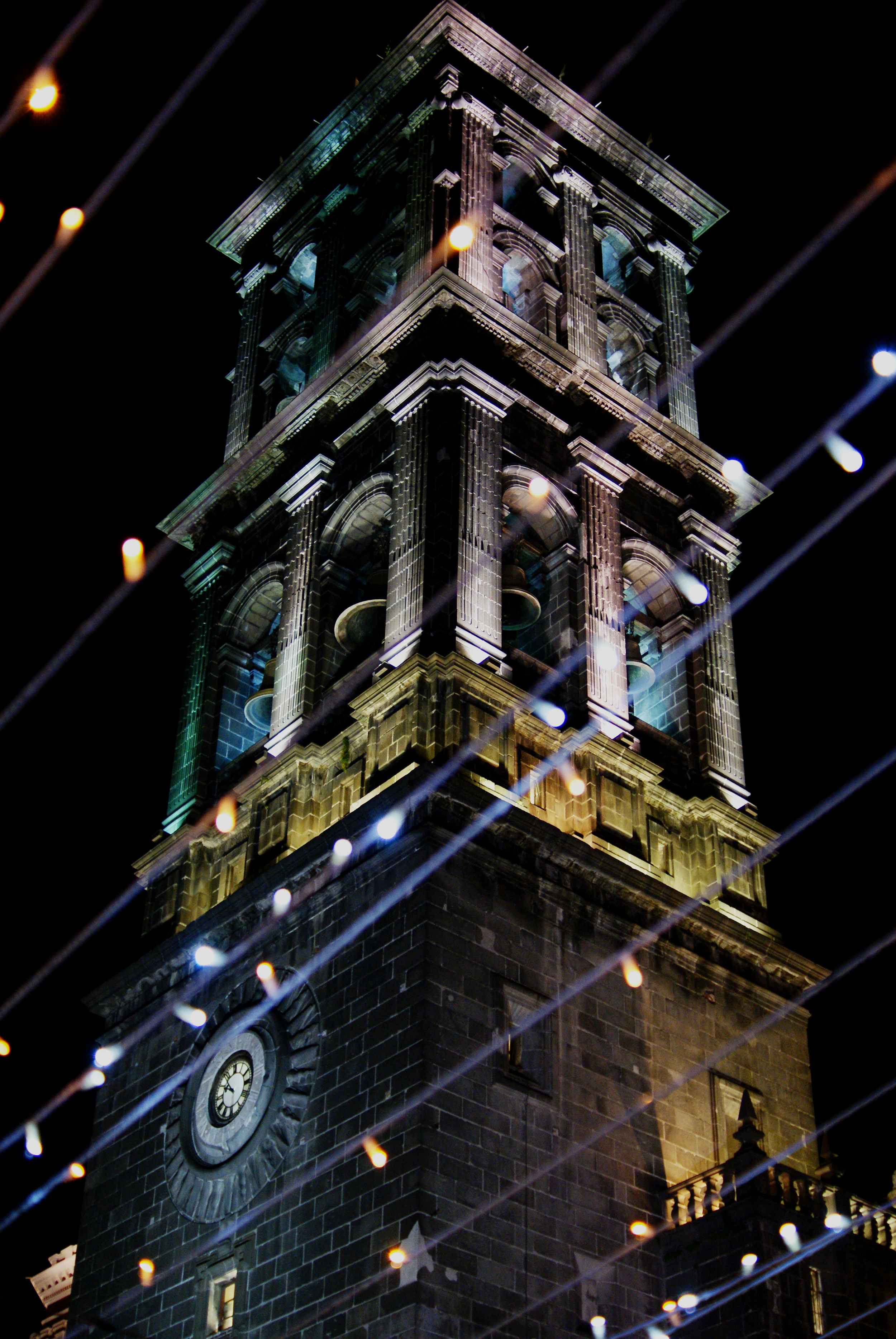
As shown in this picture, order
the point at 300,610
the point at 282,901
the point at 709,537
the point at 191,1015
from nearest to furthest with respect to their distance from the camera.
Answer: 1. the point at 282,901
2. the point at 191,1015
3. the point at 300,610
4. the point at 709,537

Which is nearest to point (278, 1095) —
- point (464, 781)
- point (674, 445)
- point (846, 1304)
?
point (464, 781)

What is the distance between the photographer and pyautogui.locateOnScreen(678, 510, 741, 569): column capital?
4294 centimetres

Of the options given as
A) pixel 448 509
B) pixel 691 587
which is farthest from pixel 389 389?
pixel 691 587

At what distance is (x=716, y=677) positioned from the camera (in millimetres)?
40625

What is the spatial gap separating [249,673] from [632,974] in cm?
1311

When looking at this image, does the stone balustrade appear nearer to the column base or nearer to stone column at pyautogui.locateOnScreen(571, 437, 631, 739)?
stone column at pyautogui.locateOnScreen(571, 437, 631, 739)

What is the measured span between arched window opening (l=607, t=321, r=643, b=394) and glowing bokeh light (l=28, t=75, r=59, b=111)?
27224 mm

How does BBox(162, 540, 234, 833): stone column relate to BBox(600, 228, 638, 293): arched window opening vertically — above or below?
below

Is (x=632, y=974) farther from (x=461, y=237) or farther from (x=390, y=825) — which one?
(x=461, y=237)

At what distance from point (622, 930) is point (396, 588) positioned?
818 centimetres

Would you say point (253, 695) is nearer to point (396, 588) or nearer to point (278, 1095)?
point (396, 588)

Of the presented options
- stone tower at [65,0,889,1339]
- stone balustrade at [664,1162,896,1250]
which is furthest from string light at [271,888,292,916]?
stone balustrade at [664,1162,896,1250]

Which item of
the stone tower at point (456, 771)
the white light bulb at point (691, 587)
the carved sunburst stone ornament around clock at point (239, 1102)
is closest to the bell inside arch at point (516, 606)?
the stone tower at point (456, 771)

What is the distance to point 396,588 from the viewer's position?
1446 inches
